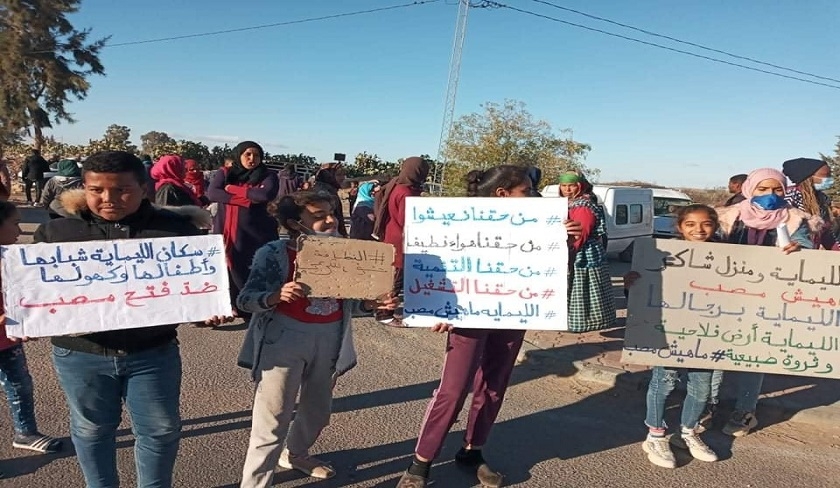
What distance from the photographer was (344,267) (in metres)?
2.52

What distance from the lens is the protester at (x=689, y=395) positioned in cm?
351

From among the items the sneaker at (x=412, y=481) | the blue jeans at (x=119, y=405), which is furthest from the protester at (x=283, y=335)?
the sneaker at (x=412, y=481)

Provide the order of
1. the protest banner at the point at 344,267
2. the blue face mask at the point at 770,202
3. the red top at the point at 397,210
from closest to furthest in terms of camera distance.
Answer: the protest banner at the point at 344,267 → the blue face mask at the point at 770,202 → the red top at the point at 397,210

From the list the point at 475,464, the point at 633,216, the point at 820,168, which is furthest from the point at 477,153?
the point at 475,464

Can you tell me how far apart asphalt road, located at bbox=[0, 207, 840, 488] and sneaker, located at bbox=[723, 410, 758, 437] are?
76 mm

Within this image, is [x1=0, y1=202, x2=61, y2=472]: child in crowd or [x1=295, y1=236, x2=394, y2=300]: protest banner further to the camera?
[x1=0, y1=202, x2=61, y2=472]: child in crowd

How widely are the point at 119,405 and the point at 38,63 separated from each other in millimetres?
36198

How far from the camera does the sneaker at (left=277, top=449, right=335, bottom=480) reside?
3.19m

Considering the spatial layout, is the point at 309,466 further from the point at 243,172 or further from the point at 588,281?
the point at 243,172

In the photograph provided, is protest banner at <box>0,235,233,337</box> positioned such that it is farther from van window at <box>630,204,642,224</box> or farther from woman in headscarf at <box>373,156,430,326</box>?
van window at <box>630,204,642,224</box>

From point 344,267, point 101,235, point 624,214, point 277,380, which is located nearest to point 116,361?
point 101,235

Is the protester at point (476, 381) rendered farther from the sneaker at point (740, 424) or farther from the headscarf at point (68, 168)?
the headscarf at point (68, 168)

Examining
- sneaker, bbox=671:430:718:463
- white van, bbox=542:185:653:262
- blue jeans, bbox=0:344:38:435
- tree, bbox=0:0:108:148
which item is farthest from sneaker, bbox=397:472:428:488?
tree, bbox=0:0:108:148

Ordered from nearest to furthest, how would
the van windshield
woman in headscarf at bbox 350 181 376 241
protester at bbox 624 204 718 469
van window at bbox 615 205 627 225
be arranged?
Answer: protester at bbox 624 204 718 469, woman in headscarf at bbox 350 181 376 241, van window at bbox 615 205 627 225, the van windshield
